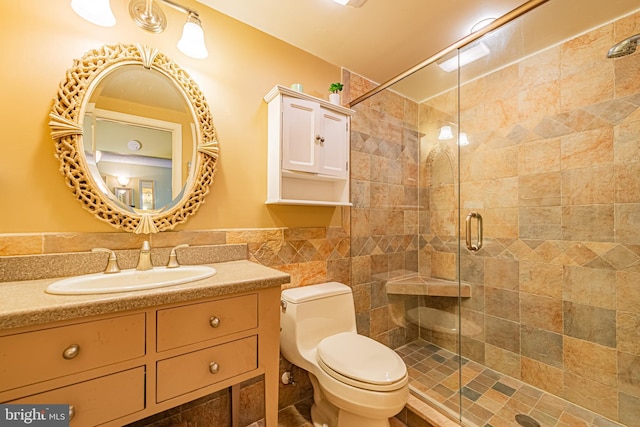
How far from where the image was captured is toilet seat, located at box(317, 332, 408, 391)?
1.13 metres

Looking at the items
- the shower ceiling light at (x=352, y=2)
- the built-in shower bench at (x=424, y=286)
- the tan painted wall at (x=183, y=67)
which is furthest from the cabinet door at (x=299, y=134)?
the built-in shower bench at (x=424, y=286)

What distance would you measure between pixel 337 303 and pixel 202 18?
179 centimetres

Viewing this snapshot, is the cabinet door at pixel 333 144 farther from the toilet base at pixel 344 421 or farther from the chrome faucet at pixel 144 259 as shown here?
the toilet base at pixel 344 421

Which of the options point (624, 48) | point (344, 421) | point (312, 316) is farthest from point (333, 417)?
point (624, 48)

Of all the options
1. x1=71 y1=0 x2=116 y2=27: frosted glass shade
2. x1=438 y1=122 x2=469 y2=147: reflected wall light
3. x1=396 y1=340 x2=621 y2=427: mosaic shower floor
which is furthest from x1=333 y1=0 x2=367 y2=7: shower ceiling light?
x1=396 y1=340 x2=621 y2=427: mosaic shower floor

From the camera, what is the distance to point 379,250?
2096 millimetres

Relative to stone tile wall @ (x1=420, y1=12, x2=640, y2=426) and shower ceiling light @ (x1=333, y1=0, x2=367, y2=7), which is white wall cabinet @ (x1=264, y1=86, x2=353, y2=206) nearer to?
shower ceiling light @ (x1=333, y1=0, x2=367, y2=7)

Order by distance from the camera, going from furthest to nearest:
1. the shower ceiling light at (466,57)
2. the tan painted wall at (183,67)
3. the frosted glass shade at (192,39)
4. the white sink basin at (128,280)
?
the shower ceiling light at (466,57)
the frosted glass shade at (192,39)
the tan painted wall at (183,67)
the white sink basin at (128,280)

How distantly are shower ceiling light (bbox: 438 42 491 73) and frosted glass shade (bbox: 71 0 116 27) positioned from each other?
1.83 metres

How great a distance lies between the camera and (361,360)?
49.7 inches

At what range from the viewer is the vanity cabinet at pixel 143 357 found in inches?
26.1

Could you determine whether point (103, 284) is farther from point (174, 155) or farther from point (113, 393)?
point (174, 155)

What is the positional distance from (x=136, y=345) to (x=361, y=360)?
37.9 inches

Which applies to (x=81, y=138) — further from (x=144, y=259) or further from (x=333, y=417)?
(x=333, y=417)
